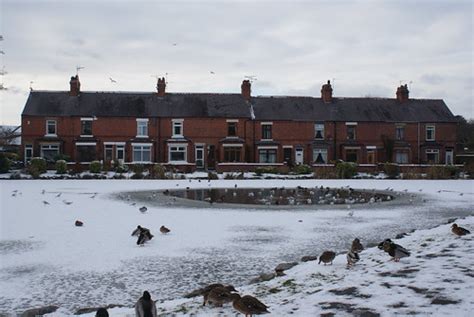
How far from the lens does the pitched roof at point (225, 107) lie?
4928 cm

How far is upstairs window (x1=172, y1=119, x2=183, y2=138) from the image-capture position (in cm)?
4928

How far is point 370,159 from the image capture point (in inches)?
2026

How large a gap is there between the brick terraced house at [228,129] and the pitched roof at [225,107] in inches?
3.9

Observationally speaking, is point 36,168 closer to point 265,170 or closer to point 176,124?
point 176,124

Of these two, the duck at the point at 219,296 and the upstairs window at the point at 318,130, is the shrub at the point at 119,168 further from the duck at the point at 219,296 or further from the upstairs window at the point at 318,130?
the duck at the point at 219,296

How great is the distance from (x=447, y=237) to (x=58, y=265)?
7.60 m

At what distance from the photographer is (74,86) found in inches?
1978

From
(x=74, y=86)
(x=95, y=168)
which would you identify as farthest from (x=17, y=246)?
(x=74, y=86)

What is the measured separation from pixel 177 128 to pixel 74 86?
37.0 ft

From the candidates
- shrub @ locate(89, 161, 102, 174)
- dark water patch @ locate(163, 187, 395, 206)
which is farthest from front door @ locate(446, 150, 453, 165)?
shrub @ locate(89, 161, 102, 174)

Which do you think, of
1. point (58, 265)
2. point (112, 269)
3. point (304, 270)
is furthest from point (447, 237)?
point (58, 265)

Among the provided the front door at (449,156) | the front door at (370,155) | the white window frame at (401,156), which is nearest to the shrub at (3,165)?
the front door at (370,155)

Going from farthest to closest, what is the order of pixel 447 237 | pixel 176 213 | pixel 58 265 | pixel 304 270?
1. pixel 176 213
2. pixel 447 237
3. pixel 58 265
4. pixel 304 270

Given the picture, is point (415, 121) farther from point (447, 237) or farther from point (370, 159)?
point (447, 237)
